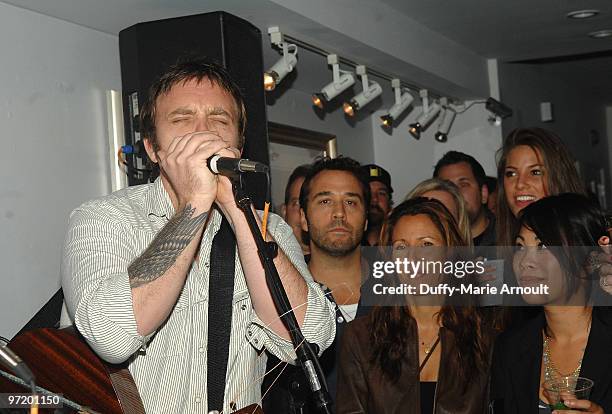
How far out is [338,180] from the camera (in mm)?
3248

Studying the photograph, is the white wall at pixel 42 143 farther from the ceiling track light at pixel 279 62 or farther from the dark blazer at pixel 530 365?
the dark blazer at pixel 530 365

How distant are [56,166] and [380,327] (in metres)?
1.51

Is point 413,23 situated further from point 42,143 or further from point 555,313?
point 555,313

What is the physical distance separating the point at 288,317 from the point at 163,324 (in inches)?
13.4

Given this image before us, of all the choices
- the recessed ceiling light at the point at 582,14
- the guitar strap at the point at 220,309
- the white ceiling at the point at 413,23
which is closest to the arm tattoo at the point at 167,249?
the guitar strap at the point at 220,309

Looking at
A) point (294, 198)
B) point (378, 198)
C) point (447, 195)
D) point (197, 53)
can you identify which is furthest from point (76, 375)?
point (378, 198)

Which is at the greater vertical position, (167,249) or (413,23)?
(413,23)

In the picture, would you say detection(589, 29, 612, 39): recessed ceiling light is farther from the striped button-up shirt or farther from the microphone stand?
the microphone stand

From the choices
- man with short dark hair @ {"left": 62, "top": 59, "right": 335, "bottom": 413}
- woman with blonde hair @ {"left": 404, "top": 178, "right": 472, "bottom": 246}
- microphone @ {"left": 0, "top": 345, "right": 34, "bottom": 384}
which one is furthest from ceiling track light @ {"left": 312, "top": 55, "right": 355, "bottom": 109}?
microphone @ {"left": 0, "top": 345, "right": 34, "bottom": 384}

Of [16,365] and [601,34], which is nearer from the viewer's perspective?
[16,365]

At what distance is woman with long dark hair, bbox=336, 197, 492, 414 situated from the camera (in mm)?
2439

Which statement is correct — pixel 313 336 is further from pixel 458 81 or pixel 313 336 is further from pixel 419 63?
pixel 458 81

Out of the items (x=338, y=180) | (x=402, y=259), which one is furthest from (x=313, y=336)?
(x=338, y=180)

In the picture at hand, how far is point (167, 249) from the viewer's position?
161cm
